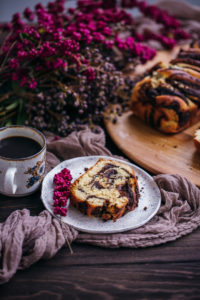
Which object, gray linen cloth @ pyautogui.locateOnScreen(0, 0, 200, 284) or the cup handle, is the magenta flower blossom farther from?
the cup handle

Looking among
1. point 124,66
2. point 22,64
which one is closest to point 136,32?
point 124,66

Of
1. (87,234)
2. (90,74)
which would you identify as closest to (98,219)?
(87,234)

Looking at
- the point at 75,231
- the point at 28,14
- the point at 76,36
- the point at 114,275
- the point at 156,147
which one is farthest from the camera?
the point at 28,14

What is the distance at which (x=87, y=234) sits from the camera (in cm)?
183

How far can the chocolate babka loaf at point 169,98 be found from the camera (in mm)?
2635

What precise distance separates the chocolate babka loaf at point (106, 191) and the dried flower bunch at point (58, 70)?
0.60m

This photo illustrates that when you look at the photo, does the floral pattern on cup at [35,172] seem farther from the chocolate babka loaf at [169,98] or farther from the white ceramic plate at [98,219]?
the chocolate babka loaf at [169,98]

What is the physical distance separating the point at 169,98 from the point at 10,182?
4.63 feet

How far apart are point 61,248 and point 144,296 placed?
50 centimetres

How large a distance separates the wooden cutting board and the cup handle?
3.02ft

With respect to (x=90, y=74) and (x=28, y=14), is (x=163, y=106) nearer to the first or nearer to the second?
(x=90, y=74)

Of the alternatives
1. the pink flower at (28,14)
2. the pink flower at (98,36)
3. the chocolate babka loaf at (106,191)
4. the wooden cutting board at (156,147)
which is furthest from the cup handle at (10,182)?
the pink flower at (28,14)

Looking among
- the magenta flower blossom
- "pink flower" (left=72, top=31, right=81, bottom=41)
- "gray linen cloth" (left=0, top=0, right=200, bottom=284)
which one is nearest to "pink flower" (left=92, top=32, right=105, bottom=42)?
"pink flower" (left=72, top=31, right=81, bottom=41)

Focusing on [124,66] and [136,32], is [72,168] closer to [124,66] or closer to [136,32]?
[124,66]
